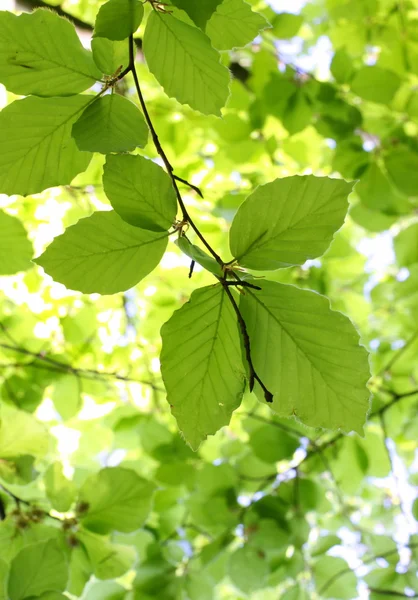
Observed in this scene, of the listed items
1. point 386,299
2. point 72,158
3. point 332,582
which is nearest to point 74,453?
point 332,582

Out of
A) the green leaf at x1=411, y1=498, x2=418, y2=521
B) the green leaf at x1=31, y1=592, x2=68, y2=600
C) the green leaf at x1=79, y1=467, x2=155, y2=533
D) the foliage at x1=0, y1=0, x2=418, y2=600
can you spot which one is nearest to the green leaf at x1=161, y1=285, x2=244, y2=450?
the foliage at x1=0, y1=0, x2=418, y2=600

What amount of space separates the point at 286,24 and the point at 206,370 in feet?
4.25

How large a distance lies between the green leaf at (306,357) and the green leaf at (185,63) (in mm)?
254

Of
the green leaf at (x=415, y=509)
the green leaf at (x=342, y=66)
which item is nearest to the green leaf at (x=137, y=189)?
the green leaf at (x=342, y=66)

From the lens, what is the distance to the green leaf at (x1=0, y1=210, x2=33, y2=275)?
2.85 feet

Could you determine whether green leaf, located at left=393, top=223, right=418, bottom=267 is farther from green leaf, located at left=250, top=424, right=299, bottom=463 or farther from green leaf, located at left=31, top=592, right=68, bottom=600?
green leaf, located at left=31, top=592, right=68, bottom=600

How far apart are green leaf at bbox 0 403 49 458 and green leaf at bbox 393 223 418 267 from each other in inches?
43.9

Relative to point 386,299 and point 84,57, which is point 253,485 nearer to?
point 386,299

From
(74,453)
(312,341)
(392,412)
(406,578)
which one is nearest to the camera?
(312,341)

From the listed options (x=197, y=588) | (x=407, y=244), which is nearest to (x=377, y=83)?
(x=407, y=244)

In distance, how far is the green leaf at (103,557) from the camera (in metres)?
0.97

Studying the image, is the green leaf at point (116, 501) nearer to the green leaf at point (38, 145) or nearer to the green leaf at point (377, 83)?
the green leaf at point (38, 145)

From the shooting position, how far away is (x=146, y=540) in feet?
4.72

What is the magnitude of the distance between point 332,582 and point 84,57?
56.0 inches
